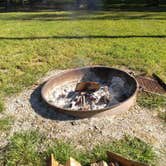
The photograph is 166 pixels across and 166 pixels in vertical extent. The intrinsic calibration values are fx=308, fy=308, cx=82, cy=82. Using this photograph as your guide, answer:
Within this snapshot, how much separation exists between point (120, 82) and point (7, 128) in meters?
2.33

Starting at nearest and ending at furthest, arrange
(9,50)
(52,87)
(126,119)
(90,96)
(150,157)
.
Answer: (150,157), (126,119), (90,96), (52,87), (9,50)

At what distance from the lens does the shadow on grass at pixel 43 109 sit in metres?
5.07

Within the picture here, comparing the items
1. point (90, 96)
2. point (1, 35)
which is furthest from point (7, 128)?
point (1, 35)

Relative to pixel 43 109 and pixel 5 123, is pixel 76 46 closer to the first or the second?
pixel 43 109

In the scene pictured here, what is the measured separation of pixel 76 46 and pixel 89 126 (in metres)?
4.26

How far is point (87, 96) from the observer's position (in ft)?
18.2

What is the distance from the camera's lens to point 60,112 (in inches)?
201

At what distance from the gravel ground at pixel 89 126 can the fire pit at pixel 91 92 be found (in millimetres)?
140

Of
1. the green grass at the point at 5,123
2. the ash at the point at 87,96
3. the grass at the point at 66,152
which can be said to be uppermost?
the ash at the point at 87,96

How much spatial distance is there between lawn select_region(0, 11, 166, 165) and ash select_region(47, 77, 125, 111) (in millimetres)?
564

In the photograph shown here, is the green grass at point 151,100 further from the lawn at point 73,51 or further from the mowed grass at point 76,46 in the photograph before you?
the mowed grass at point 76,46

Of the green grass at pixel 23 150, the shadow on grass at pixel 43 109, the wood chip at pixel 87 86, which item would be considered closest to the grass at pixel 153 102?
the wood chip at pixel 87 86

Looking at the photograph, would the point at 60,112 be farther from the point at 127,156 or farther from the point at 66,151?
the point at 127,156

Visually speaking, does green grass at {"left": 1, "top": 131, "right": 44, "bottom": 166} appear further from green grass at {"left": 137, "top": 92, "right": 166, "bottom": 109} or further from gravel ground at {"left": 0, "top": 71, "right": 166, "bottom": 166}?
green grass at {"left": 137, "top": 92, "right": 166, "bottom": 109}
